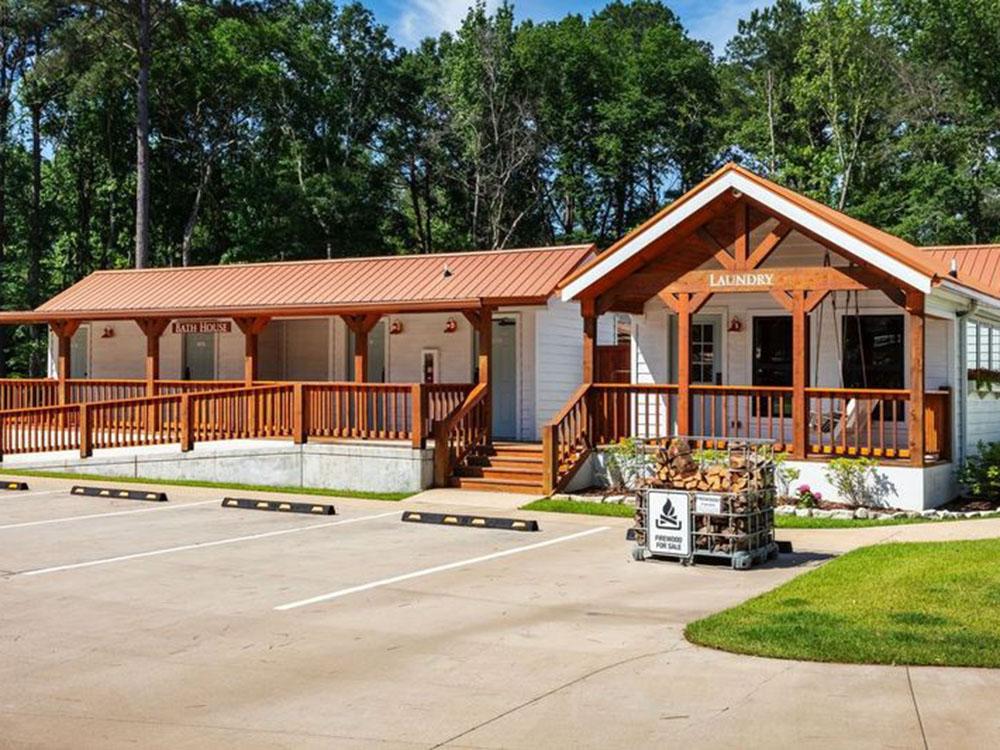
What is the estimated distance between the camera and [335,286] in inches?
846

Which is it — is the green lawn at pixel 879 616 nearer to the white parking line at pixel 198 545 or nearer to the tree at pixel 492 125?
the white parking line at pixel 198 545

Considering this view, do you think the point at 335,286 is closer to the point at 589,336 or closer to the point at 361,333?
the point at 361,333

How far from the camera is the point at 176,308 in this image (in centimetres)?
2228

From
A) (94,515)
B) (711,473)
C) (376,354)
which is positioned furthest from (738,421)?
(94,515)

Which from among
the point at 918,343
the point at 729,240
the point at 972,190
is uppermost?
the point at 972,190

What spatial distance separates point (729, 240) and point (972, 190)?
76.0 ft

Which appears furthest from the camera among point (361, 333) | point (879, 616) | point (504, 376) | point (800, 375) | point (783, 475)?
point (504, 376)

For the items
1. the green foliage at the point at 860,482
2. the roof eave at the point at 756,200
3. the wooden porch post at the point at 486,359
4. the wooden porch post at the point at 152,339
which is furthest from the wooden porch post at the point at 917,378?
the wooden porch post at the point at 152,339

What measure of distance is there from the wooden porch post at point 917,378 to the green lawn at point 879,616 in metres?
4.17

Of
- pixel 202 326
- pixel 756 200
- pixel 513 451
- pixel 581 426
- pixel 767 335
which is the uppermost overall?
pixel 756 200

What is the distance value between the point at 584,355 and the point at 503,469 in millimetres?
2241

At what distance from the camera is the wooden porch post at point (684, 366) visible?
1603 cm

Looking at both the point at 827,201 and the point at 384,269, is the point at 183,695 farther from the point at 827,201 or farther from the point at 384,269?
the point at 827,201

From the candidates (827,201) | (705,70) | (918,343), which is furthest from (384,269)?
(705,70)
